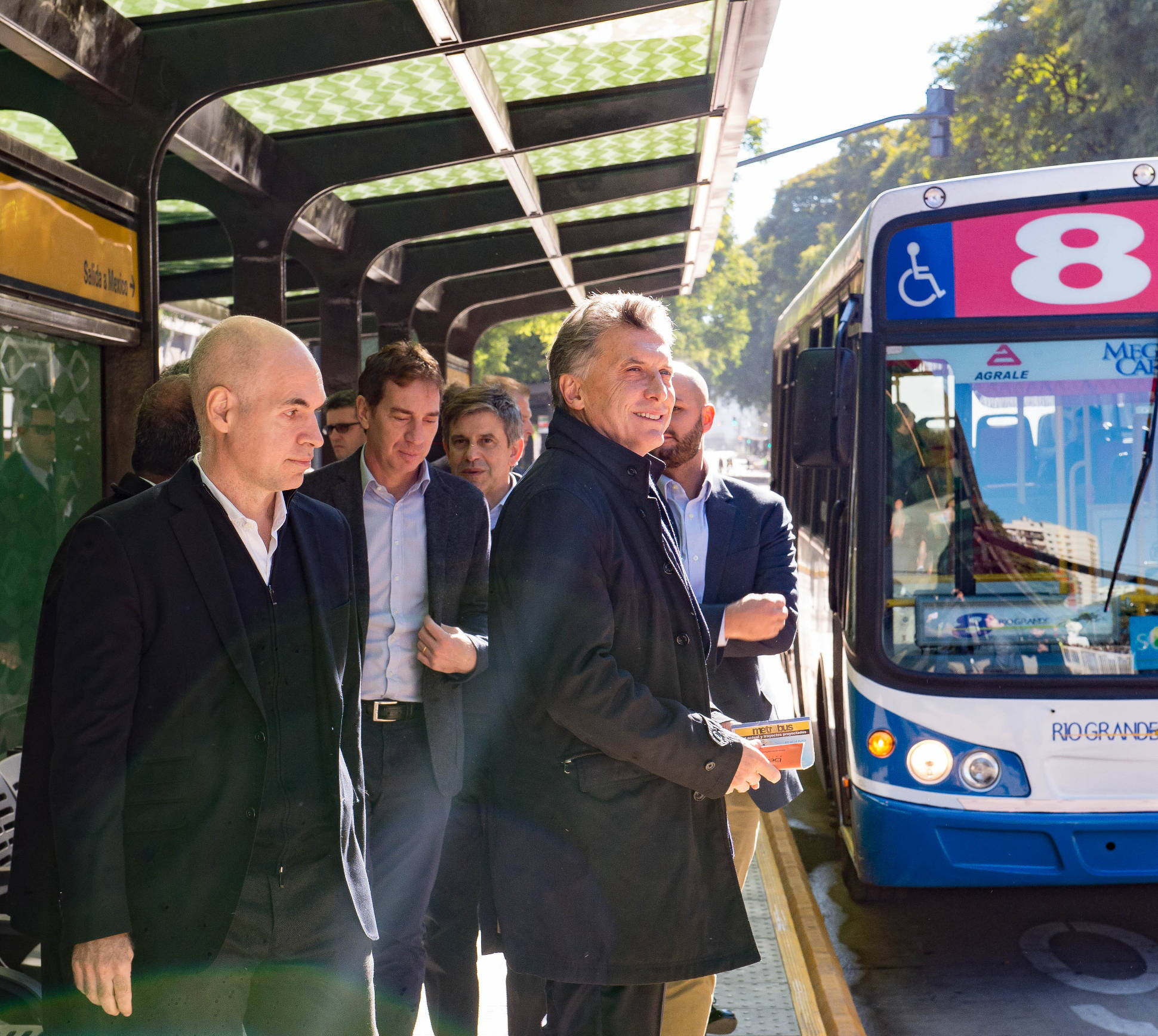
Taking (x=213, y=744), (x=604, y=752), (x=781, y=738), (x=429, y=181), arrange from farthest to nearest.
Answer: (x=429, y=181) < (x=781, y=738) < (x=604, y=752) < (x=213, y=744)

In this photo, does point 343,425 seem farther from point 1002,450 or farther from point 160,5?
point 1002,450

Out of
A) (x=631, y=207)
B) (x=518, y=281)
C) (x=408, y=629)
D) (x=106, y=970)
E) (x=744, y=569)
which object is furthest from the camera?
(x=518, y=281)

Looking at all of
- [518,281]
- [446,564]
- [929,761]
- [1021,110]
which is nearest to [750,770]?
[446,564]

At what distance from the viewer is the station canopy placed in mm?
5324

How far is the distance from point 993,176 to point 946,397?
0.91 metres

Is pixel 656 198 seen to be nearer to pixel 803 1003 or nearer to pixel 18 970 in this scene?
pixel 803 1003

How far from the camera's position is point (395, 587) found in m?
3.89

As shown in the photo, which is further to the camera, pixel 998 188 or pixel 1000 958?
pixel 1000 958

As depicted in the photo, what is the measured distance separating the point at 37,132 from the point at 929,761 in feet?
18.6

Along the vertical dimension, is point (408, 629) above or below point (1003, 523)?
below

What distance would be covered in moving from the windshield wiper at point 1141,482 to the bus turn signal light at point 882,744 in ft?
3.02

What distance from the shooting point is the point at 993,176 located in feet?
17.6

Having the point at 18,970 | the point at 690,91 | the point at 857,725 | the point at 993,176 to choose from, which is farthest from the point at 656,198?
the point at 18,970

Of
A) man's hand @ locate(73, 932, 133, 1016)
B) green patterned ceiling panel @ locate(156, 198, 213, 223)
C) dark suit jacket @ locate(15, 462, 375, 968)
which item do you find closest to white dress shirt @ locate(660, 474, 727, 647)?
dark suit jacket @ locate(15, 462, 375, 968)
